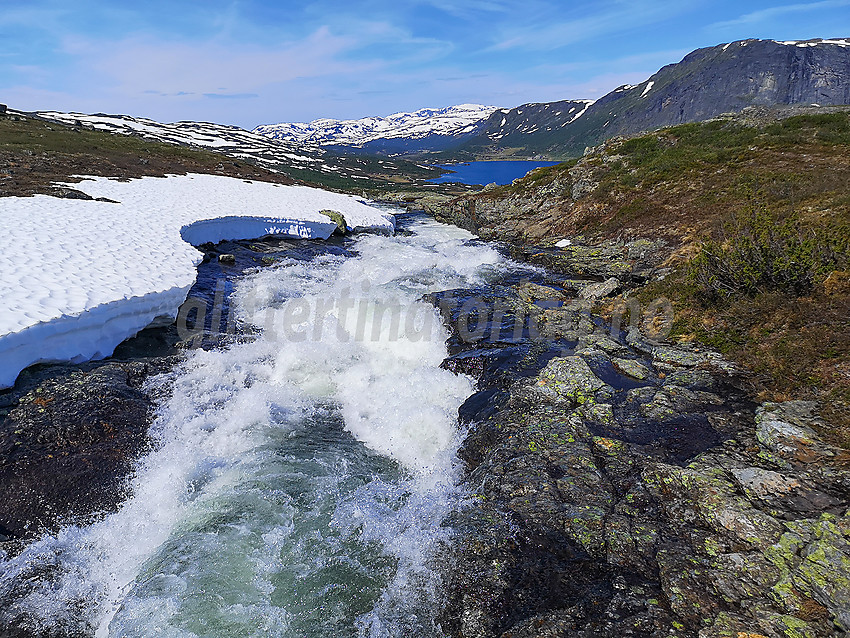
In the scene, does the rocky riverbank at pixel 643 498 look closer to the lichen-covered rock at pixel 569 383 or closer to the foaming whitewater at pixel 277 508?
the lichen-covered rock at pixel 569 383

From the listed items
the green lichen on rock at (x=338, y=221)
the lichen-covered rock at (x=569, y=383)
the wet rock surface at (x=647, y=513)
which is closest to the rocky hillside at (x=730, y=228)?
the wet rock surface at (x=647, y=513)

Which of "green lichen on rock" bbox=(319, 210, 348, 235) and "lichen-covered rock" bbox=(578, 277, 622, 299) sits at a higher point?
"green lichen on rock" bbox=(319, 210, 348, 235)

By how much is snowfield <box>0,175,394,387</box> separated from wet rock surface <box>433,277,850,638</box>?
10.2 m

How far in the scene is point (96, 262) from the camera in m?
13.2

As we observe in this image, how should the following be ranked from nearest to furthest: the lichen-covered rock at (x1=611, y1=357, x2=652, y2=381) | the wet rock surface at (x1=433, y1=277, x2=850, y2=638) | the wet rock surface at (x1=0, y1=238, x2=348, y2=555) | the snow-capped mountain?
the wet rock surface at (x1=433, y1=277, x2=850, y2=638), the wet rock surface at (x1=0, y1=238, x2=348, y2=555), the lichen-covered rock at (x1=611, y1=357, x2=652, y2=381), the snow-capped mountain

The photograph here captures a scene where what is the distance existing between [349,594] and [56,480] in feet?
19.3

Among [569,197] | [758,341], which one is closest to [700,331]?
[758,341]

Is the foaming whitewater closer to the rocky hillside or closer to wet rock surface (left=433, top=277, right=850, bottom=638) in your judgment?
wet rock surface (left=433, top=277, right=850, bottom=638)

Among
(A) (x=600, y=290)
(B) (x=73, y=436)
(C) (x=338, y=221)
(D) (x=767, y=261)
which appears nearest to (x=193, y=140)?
(C) (x=338, y=221)

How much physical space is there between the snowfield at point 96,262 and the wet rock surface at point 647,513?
10.2 metres

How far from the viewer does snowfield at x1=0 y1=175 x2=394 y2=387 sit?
375 inches

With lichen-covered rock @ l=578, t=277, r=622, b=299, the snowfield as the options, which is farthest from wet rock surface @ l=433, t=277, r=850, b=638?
the snowfield

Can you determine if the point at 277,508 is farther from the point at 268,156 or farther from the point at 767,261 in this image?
the point at 268,156

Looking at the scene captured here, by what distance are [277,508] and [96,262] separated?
36.9 feet
